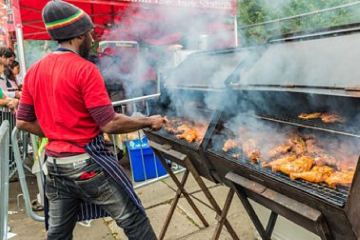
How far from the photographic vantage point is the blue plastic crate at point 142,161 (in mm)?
4934

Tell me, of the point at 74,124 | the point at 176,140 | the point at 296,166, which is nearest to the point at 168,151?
the point at 176,140

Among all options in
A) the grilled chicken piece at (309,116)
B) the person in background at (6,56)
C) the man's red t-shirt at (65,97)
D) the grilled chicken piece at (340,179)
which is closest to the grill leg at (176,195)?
the man's red t-shirt at (65,97)

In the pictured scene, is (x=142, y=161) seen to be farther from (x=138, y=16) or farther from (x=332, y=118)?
(x=138, y=16)

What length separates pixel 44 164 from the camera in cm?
233

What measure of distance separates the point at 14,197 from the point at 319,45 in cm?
482

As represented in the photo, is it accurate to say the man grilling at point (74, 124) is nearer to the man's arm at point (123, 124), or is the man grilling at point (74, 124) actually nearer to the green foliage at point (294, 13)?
the man's arm at point (123, 124)

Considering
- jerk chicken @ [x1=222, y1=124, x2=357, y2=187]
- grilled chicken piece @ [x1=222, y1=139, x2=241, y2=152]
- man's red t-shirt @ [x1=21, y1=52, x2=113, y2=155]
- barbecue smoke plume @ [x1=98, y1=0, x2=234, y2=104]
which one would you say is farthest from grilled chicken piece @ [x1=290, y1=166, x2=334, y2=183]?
barbecue smoke plume @ [x1=98, y1=0, x2=234, y2=104]

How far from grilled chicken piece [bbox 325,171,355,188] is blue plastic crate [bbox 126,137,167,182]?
11.3 ft

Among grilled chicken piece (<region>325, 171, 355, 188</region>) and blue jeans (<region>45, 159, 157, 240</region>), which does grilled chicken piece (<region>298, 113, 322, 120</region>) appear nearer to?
grilled chicken piece (<region>325, 171, 355, 188</region>)

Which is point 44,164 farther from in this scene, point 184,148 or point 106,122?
point 184,148

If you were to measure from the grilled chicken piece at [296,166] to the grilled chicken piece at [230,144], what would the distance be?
47cm

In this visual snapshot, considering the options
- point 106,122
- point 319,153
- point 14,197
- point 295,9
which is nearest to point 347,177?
point 319,153

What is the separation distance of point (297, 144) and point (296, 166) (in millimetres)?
397

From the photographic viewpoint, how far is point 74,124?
81.0 inches
